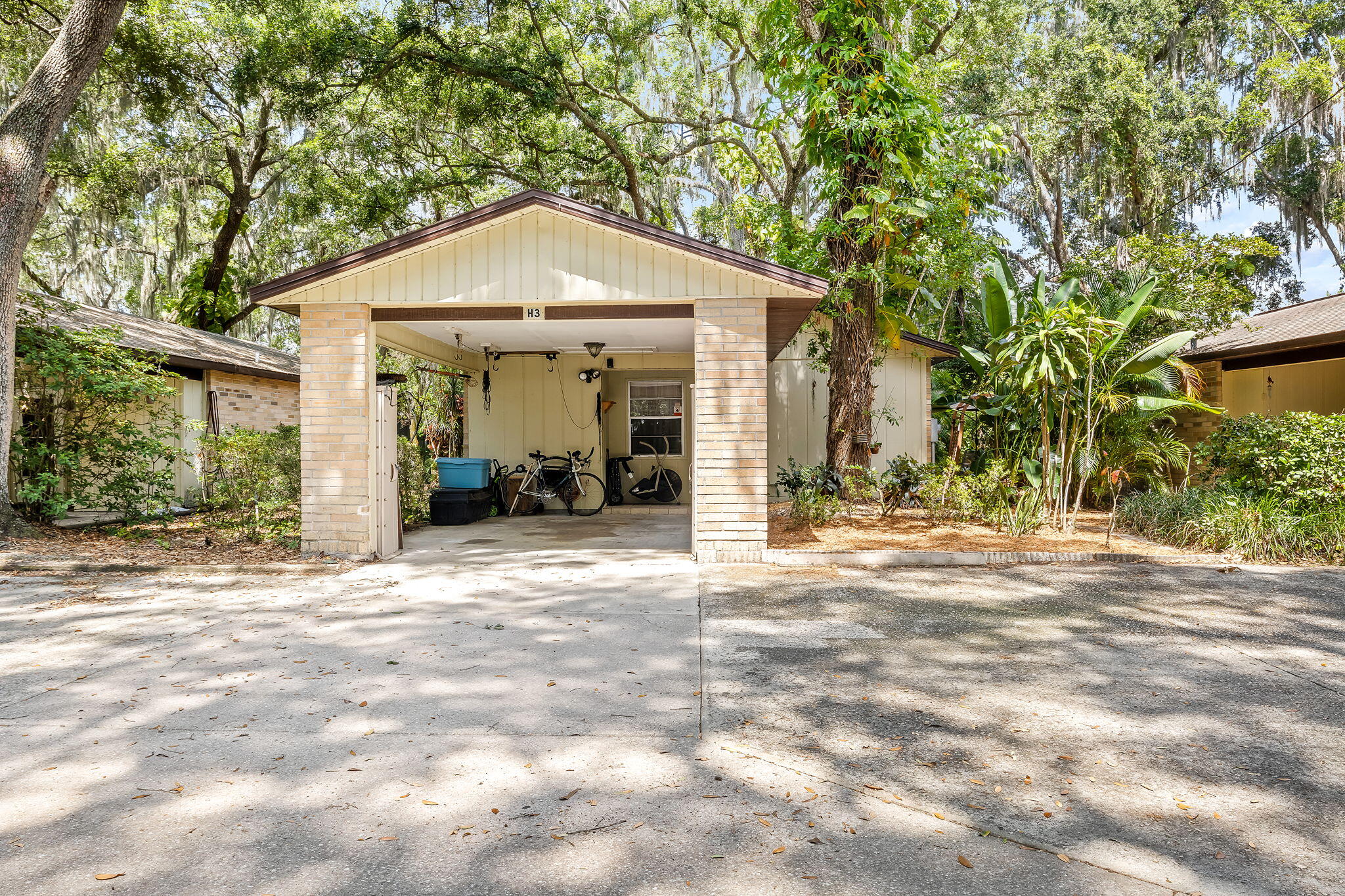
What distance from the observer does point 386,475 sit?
817 cm

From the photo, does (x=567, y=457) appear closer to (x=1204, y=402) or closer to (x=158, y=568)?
(x=158, y=568)

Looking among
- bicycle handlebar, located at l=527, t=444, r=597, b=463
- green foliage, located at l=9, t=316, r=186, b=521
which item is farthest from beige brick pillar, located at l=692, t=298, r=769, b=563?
green foliage, located at l=9, t=316, r=186, b=521

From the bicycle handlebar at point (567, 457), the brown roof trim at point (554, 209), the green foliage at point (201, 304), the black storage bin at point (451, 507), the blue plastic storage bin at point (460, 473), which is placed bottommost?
the black storage bin at point (451, 507)

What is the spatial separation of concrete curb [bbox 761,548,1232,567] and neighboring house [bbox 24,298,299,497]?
8.45 metres

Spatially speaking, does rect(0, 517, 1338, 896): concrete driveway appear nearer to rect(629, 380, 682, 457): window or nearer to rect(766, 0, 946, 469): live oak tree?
rect(766, 0, 946, 469): live oak tree

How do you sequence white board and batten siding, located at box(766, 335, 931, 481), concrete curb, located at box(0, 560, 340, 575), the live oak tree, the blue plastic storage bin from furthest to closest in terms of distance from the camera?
white board and batten siding, located at box(766, 335, 931, 481)
the blue plastic storage bin
the live oak tree
concrete curb, located at box(0, 560, 340, 575)

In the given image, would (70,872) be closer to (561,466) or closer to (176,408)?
(561,466)

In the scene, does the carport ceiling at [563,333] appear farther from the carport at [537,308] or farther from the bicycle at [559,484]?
the bicycle at [559,484]

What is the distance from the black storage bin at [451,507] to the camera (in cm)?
1112

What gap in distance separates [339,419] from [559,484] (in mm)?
5088

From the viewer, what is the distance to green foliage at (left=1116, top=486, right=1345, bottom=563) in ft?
24.8

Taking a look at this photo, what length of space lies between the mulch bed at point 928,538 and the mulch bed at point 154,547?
5.09 m

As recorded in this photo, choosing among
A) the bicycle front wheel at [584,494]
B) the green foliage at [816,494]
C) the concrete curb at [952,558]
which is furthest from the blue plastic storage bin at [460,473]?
the concrete curb at [952,558]

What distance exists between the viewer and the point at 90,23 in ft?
28.9
